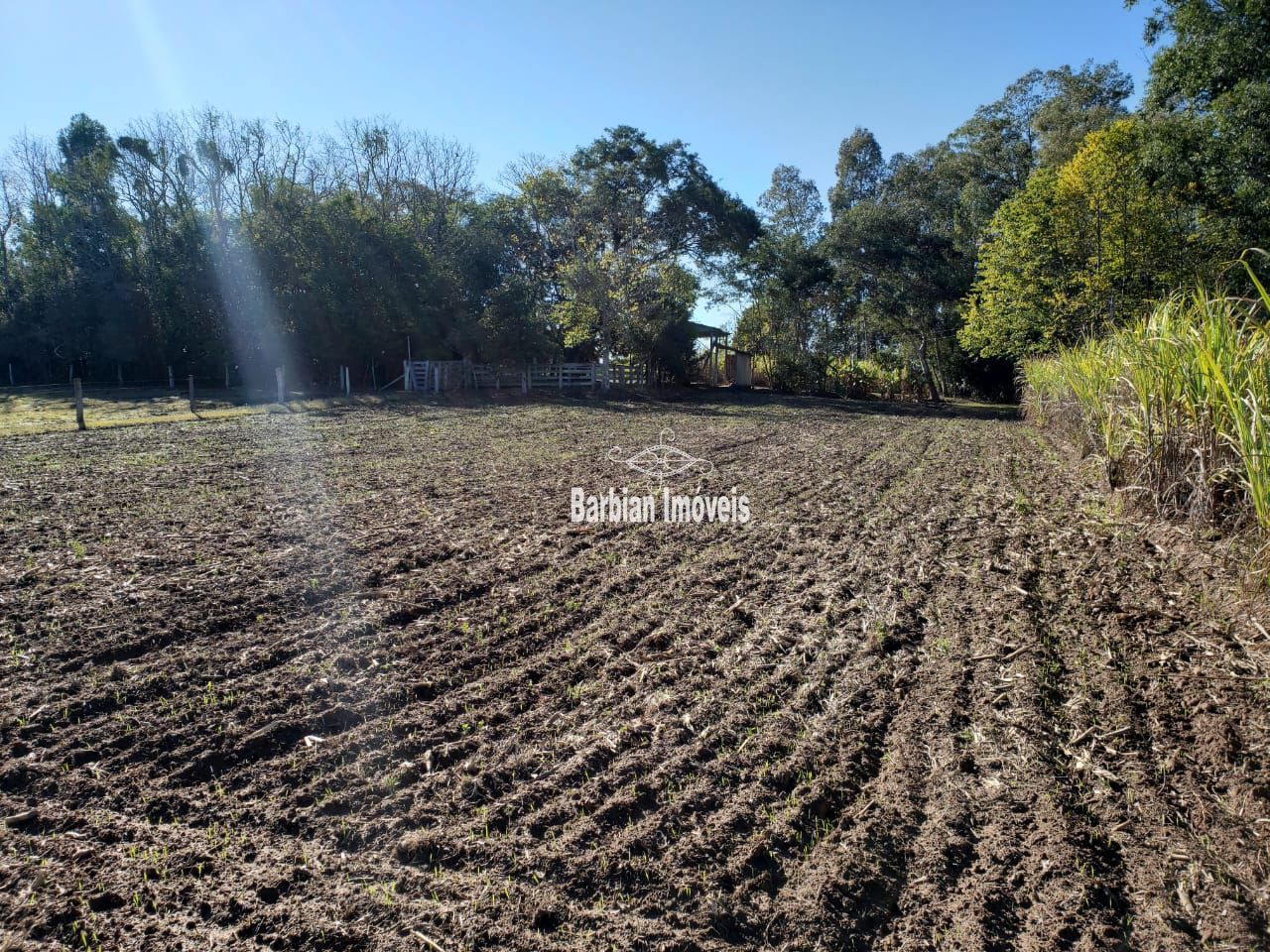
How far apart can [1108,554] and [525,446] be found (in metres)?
8.45

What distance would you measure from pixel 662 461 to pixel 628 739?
729cm

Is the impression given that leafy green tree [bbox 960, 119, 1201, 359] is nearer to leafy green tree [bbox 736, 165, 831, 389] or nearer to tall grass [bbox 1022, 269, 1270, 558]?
leafy green tree [bbox 736, 165, 831, 389]

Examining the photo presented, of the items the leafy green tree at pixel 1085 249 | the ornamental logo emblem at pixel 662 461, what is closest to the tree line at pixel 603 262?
the leafy green tree at pixel 1085 249

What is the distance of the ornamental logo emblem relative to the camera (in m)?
8.88

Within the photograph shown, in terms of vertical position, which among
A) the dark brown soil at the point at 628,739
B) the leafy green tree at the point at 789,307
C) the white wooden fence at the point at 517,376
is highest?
the leafy green tree at the point at 789,307

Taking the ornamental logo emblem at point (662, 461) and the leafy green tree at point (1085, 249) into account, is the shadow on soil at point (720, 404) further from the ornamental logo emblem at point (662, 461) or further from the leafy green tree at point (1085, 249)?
the ornamental logo emblem at point (662, 461)

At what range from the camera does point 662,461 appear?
9.95 metres

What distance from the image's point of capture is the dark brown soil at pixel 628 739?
1927 millimetres

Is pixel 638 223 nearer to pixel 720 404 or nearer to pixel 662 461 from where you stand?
pixel 720 404

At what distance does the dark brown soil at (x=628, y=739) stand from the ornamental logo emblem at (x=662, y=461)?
3.04 metres

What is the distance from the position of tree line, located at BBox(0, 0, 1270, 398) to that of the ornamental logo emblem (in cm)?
1356

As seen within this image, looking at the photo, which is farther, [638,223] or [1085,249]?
[638,223]

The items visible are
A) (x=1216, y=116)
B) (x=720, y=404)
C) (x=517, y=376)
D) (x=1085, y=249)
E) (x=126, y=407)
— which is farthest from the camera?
(x=517, y=376)

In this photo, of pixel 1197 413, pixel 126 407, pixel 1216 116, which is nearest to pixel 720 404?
pixel 1216 116
